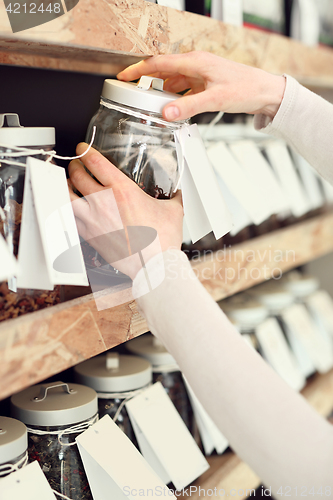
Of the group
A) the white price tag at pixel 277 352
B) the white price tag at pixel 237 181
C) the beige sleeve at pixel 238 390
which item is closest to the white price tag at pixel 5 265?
the beige sleeve at pixel 238 390

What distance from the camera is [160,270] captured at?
52 centimetres

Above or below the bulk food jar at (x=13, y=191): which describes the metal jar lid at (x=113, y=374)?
below

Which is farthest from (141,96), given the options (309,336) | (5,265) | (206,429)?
(309,336)

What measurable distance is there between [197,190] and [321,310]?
92cm

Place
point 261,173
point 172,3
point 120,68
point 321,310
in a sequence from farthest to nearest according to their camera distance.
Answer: point 321,310 < point 261,173 < point 120,68 < point 172,3

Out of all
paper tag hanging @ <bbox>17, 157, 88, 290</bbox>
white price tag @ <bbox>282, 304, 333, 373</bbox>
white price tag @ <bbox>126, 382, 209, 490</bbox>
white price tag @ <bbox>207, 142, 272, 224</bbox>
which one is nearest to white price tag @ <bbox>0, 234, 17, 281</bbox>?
paper tag hanging @ <bbox>17, 157, 88, 290</bbox>

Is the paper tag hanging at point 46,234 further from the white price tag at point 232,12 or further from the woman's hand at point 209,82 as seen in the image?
the white price tag at point 232,12

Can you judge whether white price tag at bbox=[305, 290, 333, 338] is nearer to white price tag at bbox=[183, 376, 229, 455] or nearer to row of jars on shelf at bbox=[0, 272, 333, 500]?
row of jars on shelf at bbox=[0, 272, 333, 500]

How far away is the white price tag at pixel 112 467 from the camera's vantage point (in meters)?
0.60

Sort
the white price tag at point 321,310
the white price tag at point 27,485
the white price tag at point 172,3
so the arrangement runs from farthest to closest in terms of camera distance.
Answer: the white price tag at point 321,310 < the white price tag at point 172,3 < the white price tag at point 27,485

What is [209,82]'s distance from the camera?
65cm

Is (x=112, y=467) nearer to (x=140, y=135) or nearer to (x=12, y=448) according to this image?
(x=12, y=448)

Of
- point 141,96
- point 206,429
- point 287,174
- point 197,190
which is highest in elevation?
point 141,96

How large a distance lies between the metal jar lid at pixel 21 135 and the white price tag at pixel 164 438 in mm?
413
